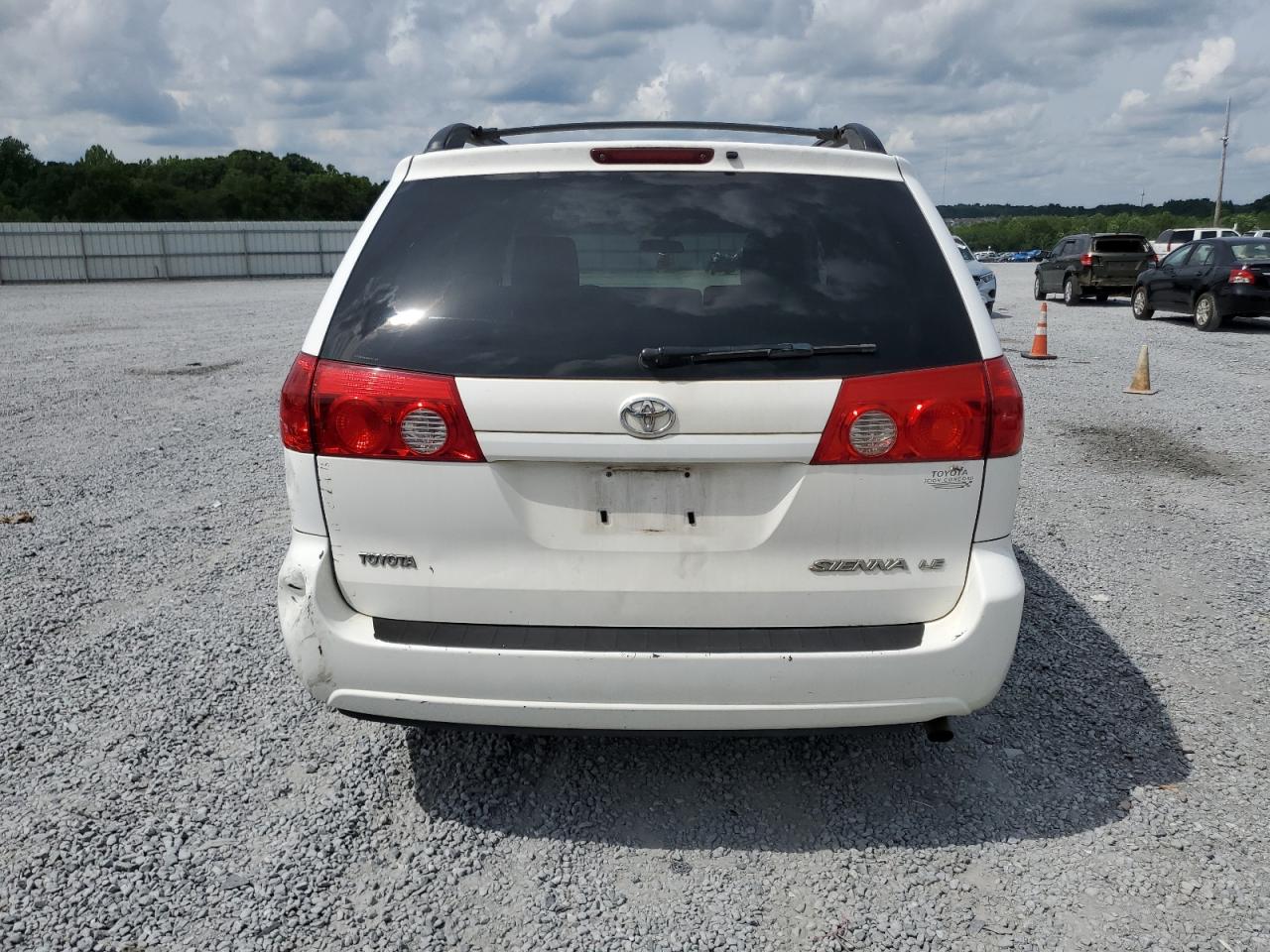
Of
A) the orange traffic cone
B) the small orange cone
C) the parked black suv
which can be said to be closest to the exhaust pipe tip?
the small orange cone

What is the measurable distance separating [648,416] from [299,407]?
3.12ft

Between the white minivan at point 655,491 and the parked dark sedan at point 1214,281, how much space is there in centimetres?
1814

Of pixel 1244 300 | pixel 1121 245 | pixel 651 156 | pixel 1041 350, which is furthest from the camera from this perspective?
pixel 1121 245

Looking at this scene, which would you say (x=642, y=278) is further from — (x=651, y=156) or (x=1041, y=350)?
(x=1041, y=350)

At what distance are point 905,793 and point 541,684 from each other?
133cm

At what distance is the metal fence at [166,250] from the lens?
38219mm

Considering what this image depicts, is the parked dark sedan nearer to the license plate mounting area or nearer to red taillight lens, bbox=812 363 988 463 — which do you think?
red taillight lens, bbox=812 363 988 463

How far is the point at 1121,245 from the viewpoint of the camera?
25156 mm

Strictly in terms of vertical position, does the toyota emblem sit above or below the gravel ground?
above

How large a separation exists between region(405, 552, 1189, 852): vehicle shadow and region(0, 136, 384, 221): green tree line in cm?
7104

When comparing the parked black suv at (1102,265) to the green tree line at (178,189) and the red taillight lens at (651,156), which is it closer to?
the red taillight lens at (651,156)

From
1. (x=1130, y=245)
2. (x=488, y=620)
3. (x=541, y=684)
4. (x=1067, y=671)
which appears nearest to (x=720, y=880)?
(x=541, y=684)

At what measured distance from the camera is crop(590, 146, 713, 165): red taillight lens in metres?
2.86

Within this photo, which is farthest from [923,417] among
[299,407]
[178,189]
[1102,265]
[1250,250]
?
[178,189]
